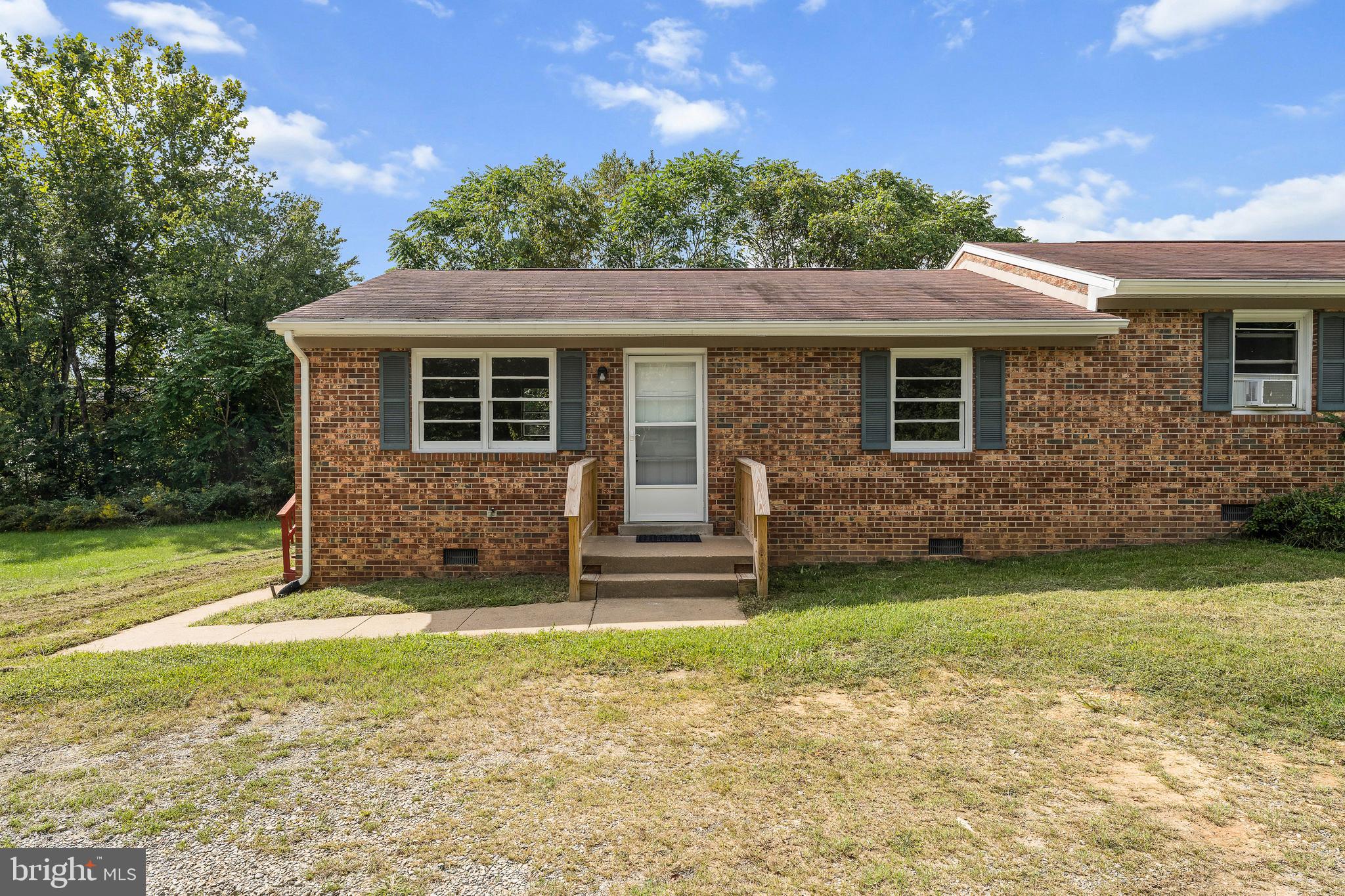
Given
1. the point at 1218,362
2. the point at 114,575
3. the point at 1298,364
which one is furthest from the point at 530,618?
the point at 1298,364

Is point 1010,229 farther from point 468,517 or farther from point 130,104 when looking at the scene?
point 130,104

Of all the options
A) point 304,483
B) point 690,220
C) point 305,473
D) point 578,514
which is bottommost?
point 578,514

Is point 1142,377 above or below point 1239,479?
above

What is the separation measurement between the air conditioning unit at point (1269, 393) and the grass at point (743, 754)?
11.0 feet

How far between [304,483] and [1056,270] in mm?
9458

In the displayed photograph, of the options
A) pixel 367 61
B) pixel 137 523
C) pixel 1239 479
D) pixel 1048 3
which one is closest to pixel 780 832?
pixel 1239 479

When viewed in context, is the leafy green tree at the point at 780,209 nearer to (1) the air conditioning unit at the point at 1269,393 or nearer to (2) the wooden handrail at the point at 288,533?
(1) the air conditioning unit at the point at 1269,393

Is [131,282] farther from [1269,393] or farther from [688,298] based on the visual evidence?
[1269,393]

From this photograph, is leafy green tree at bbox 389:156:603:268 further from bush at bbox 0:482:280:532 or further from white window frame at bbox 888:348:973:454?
white window frame at bbox 888:348:973:454

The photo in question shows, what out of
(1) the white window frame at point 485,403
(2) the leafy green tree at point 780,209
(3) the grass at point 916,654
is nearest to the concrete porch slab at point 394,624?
(3) the grass at point 916,654

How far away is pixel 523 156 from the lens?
72.8 ft

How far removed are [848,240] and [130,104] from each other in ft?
69.5

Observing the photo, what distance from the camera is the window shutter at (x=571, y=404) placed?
25.3 feet

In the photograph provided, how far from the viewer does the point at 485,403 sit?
25.6ft
